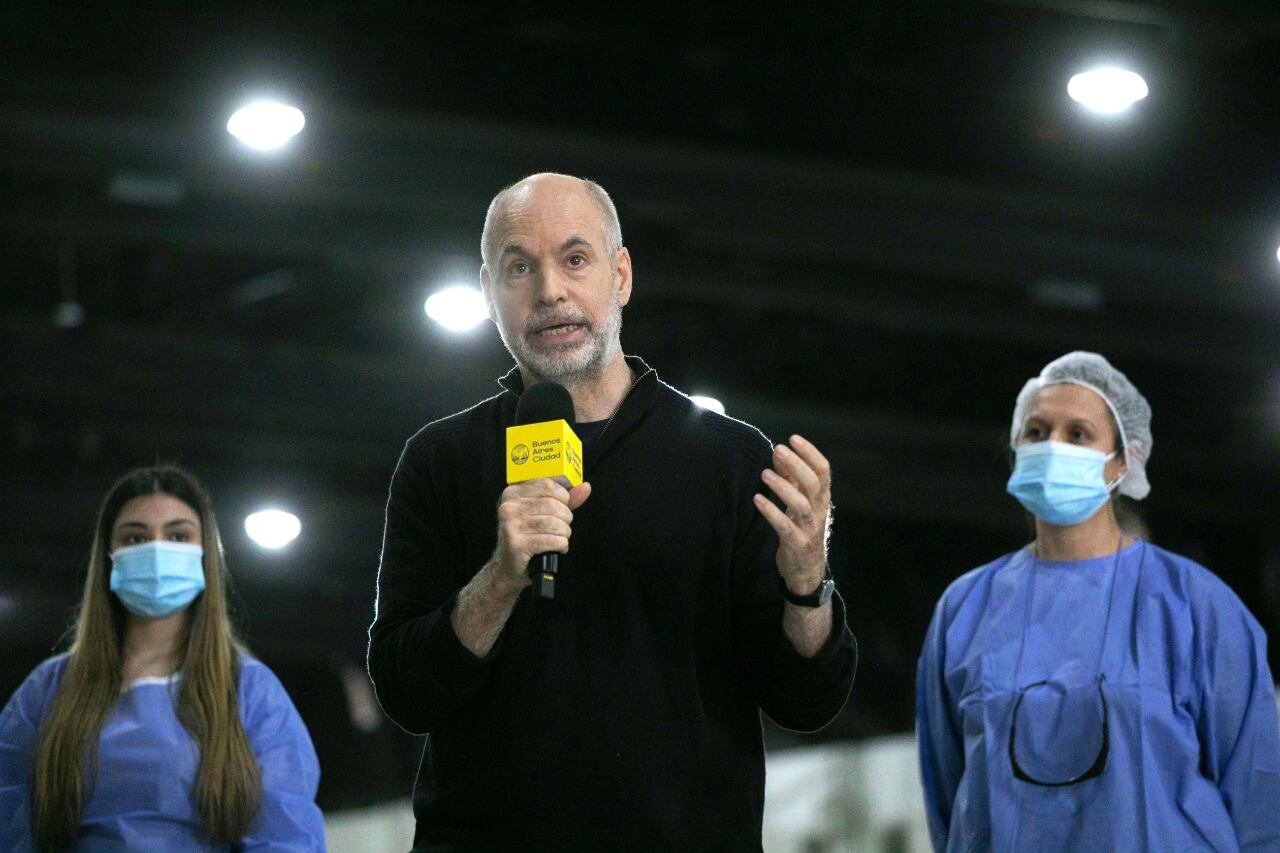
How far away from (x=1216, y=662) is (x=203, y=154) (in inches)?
131

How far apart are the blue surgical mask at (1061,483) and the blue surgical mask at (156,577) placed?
174cm

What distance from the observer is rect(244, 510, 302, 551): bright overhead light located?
8.52 metres

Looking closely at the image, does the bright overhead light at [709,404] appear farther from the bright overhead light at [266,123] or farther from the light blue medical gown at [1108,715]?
the bright overhead light at [266,123]

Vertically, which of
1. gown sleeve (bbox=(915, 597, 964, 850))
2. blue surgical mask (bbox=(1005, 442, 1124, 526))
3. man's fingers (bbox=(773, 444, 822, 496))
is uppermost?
blue surgical mask (bbox=(1005, 442, 1124, 526))

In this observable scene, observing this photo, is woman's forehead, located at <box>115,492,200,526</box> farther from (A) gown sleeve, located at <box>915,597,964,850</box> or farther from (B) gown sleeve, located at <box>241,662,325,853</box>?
(A) gown sleeve, located at <box>915,597,964,850</box>

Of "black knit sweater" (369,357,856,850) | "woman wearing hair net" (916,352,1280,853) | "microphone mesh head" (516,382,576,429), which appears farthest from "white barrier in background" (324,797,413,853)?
"microphone mesh head" (516,382,576,429)

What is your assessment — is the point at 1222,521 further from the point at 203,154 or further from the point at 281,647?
the point at 203,154

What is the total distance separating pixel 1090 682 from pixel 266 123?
113 inches

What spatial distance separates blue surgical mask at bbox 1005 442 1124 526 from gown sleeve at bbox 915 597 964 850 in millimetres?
315

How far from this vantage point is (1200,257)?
19.3 ft

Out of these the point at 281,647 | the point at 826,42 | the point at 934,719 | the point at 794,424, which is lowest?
the point at 934,719

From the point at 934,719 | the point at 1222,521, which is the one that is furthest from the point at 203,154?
the point at 1222,521

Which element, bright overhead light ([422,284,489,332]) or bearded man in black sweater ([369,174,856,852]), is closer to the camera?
bearded man in black sweater ([369,174,856,852])

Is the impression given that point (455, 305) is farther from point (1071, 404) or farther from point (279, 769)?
point (1071, 404)
